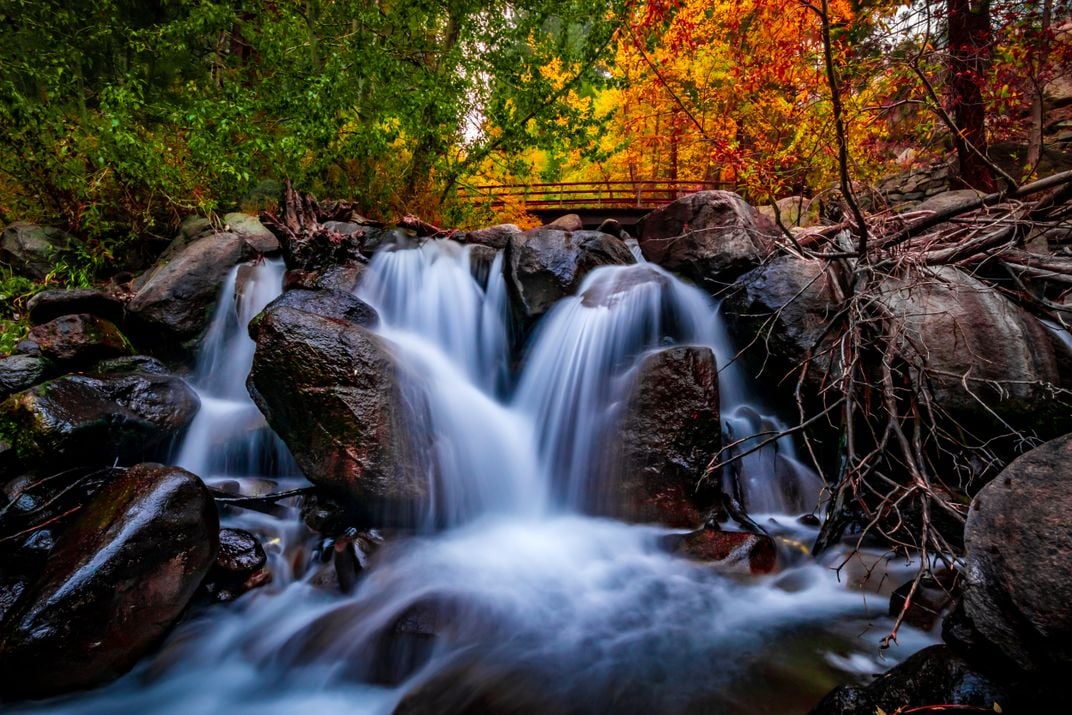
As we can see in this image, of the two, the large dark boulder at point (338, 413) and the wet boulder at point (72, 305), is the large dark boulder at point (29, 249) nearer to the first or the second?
the wet boulder at point (72, 305)

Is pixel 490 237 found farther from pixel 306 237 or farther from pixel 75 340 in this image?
pixel 75 340

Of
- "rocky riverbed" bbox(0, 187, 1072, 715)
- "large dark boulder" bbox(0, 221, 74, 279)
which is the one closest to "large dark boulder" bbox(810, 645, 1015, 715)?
"rocky riverbed" bbox(0, 187, 1072, 715)

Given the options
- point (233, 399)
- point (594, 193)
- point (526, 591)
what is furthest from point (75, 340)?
point (594, 193)

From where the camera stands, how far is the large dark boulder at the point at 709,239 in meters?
6.11

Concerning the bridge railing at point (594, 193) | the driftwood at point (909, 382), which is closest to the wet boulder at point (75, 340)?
the driftwood at point (909, 382)

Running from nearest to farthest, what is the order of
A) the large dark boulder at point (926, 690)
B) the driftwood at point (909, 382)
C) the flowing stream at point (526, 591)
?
1. the large dark boulder at point (926, 690)
2. the flowing stream at point (526, 591)
3. the driftwood at point (909, 382)

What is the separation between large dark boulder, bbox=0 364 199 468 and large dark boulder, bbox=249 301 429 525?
54.2 inches

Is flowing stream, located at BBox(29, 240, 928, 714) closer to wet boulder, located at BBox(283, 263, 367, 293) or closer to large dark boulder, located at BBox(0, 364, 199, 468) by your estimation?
large dark boulder, located at BBox(0, 364, 199, 468)

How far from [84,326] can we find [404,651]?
186 inches

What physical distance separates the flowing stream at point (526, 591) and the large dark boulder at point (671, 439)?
0.78 feet

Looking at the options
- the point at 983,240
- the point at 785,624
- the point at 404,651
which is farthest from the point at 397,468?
the point at 983,240

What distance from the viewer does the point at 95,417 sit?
4062mm

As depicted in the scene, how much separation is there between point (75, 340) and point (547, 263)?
495 centimetres

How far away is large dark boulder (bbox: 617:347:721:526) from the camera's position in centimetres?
394
